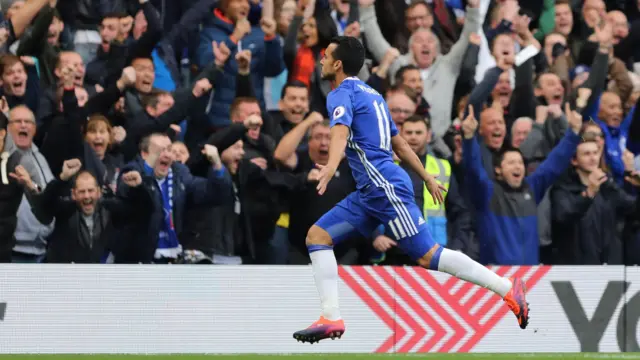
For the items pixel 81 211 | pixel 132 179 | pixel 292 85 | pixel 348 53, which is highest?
pixel 348 53

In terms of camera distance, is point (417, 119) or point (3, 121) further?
point (417, 119)

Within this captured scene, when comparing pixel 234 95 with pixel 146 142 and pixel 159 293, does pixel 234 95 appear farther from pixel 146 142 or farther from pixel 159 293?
pixel 159 293

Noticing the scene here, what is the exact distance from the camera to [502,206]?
10.8 metres

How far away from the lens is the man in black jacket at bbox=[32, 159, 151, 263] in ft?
32.0

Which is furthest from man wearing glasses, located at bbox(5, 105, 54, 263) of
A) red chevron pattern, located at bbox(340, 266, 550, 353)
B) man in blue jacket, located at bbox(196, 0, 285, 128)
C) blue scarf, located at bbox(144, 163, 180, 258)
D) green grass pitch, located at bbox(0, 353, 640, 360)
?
red chevron pattern, located at bbox(340, 266, 550, 353)

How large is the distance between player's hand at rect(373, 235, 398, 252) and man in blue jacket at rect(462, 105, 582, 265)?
1.02m

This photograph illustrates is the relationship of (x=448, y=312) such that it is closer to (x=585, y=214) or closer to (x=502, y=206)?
(x=502, y=206)

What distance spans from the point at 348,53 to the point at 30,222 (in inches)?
156

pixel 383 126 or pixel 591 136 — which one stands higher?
pixel 383 126

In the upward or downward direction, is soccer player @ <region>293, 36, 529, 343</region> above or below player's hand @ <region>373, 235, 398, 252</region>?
above

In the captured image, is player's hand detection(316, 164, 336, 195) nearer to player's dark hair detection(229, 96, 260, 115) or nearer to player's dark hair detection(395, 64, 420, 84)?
player's dark hair detection(229, 96, 260, 115)

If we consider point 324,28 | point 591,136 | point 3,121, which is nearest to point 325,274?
point 3,121

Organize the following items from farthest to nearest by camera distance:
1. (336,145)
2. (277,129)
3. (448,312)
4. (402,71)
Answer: (402,71)
(277,129)
(448,312)
(336,145)

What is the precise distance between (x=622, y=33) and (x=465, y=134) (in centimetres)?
311
